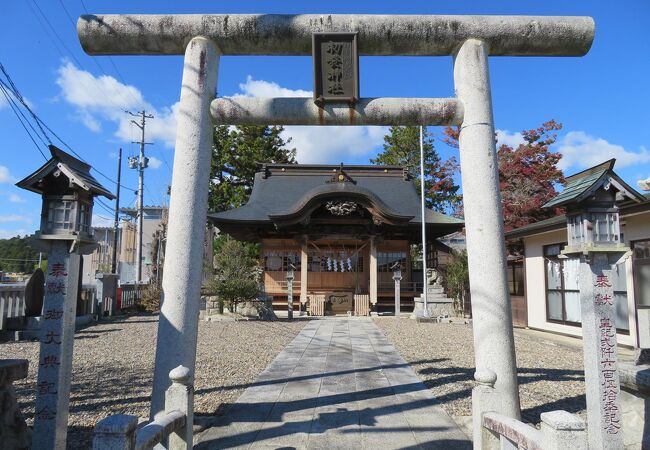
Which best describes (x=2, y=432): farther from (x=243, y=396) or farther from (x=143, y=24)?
(x=143, y=24)

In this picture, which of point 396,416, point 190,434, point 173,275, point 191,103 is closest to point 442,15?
point 191,103

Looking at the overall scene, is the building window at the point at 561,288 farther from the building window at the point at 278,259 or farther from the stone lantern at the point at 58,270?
the stone lantern at the point at 58,270

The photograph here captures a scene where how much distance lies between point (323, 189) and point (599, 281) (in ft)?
48.6

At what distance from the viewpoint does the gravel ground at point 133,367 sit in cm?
516

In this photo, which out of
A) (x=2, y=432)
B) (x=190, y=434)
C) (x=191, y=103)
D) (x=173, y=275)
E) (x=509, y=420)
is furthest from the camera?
(x=191, y=103)

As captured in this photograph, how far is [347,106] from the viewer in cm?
498

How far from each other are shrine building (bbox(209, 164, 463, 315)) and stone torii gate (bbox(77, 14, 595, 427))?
508 inches

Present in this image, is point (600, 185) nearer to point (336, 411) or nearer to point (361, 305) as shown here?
point (336, 411)

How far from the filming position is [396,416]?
482 centimetres

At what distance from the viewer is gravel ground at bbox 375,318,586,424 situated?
5.47 meters

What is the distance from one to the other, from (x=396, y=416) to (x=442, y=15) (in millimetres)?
4723

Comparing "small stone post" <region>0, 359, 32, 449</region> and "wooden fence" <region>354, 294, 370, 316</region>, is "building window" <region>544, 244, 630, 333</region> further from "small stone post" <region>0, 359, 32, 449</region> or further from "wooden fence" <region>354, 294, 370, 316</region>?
"small stone post" <region>0, 359, 32, 449</region>

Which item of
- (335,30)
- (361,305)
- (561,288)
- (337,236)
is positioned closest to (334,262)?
(337,236)

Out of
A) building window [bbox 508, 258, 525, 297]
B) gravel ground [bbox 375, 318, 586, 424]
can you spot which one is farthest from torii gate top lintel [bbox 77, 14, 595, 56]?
building window [bbox 508, 258, 525, 297]
